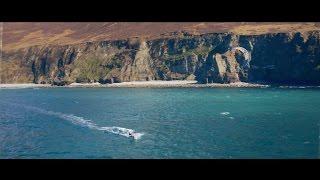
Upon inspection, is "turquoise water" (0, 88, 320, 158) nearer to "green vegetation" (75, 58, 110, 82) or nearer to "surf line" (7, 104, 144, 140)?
"surf line" (7, 104, 144, 140)

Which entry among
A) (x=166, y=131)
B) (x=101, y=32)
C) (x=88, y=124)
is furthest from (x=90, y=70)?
(x=166, y=131)

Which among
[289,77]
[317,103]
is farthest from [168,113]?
[289,77]

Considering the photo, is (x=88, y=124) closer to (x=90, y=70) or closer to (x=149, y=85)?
(x=149, y=85)

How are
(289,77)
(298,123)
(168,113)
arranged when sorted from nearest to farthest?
(298,123), (168,113), (289,77)

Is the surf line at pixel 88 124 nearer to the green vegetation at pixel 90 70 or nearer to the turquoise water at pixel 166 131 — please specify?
the turquoise water at pixel 166 131

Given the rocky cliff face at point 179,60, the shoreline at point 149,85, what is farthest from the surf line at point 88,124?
the rocky cliff face at point 179,60
